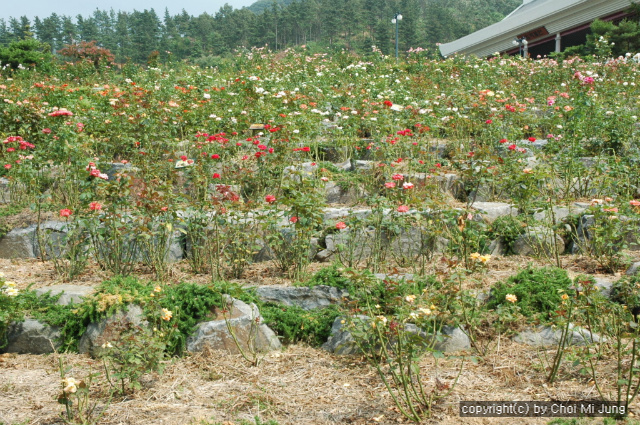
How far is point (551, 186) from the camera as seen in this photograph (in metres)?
5.28

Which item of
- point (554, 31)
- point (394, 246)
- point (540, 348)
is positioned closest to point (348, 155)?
point (394, 246)

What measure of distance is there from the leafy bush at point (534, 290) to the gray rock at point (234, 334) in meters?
1.54

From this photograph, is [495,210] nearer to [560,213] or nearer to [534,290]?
[560,213]

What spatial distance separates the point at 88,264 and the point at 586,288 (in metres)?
3.84

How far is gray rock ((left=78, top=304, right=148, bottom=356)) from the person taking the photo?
3576mm

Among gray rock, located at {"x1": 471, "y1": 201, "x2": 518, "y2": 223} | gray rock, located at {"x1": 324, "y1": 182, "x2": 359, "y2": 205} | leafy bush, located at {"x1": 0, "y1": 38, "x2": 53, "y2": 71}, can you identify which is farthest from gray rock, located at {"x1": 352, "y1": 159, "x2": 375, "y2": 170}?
leafy bush, located at {"x1": 0, "y1": 38, "x2": 53, "y2": 71}

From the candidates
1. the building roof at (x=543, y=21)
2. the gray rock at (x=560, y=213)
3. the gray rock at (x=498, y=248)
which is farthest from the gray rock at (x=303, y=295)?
the building roof at (x=543, y=21)

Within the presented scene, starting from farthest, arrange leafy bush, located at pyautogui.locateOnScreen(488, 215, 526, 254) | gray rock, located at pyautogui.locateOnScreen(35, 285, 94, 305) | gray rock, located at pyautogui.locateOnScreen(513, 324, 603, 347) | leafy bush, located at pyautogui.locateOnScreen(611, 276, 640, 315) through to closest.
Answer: leafy bush, located at pyautogui.locateOnScreen(488, 215, 526, 254) < gray rock, located at pyautogui.locateOnScreen(35, 285, 94, 305) < gray rock, located at pyautogui.locateOnScreen(513, 324, 603, 347) < leafy bush, located at pyautogui.locateOnScreen(611, 276, 640, 315)

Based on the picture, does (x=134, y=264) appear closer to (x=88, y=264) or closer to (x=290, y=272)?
(x=88, y=264)

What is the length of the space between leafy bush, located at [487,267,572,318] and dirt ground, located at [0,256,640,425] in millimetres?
301

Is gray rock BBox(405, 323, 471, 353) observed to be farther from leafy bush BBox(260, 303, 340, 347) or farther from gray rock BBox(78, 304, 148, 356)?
gray rock BBox(78, 304, 148, 356)

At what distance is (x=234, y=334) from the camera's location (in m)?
3.58

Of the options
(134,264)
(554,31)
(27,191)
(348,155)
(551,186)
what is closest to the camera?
(134,264)

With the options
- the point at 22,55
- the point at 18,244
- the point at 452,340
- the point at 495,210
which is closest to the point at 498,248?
the point at 495,210
